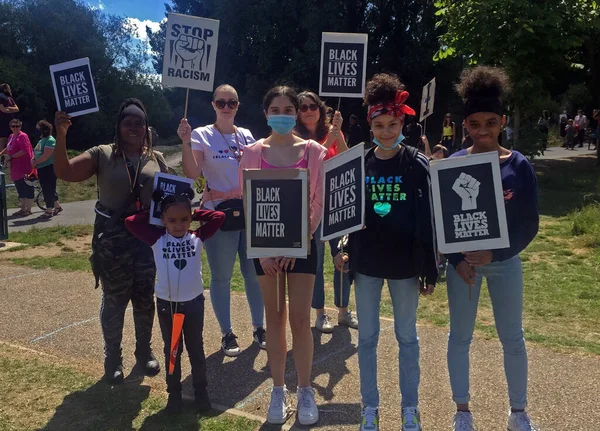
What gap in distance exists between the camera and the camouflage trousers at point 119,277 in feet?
13.8

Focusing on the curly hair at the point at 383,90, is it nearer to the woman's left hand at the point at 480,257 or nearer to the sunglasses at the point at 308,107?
the woman's left hand at the point at 480,257

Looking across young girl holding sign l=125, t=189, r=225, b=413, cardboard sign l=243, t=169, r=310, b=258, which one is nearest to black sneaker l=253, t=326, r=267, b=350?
young girl holding sign l=125, t=189, r=225, b=413

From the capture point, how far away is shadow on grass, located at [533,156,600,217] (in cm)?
1262

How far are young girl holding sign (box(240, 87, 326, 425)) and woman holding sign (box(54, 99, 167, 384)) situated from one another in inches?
36.9

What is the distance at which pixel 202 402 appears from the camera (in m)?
3.85

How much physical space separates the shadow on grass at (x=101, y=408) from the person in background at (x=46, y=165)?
9.24m

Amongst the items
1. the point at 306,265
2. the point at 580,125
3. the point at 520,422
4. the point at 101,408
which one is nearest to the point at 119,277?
the point at 101,408

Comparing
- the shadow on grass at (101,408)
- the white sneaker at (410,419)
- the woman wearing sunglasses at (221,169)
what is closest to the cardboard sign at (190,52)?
the woman wearing sunglasses at (221,169)

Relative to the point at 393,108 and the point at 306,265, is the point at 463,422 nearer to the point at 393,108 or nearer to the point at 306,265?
the point at 306,265

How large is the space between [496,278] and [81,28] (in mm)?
32705

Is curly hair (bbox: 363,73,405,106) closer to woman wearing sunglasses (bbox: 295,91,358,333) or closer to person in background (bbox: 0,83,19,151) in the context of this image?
woman wearing sunglasses (bbox: 295,91,358,333)

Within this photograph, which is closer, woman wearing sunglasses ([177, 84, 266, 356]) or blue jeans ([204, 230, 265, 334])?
woman wearing sunglasses ([177, 84, 266, 356])

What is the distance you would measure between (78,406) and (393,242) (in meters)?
2.50

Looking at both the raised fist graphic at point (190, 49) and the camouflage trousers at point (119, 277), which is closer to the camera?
→ the camouflage trousers at point (119, 277)
